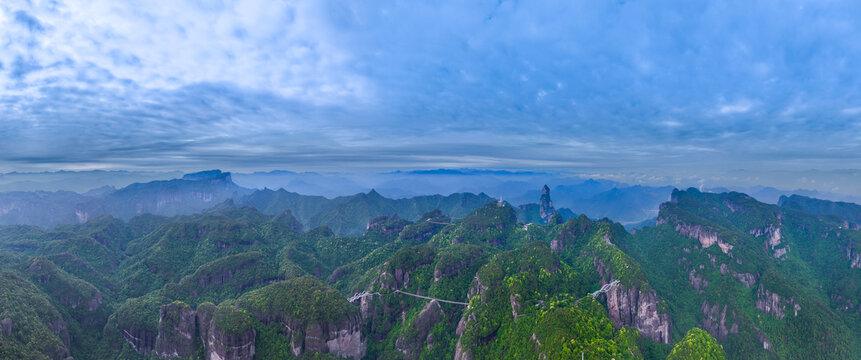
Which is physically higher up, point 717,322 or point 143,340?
point 143,340

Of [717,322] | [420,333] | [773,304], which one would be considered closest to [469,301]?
[420,333]

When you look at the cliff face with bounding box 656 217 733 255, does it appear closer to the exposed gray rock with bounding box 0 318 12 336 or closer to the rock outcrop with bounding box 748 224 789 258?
the rock outcrop with bounding box 748 224 789 258

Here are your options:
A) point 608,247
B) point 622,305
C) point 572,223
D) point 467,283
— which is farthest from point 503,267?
point 572,223

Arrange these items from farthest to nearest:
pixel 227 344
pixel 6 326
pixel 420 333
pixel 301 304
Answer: pixel 420 333
pixel 301 304
pixel 227 344
pixel 6 326

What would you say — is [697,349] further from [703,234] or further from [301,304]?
[703,234]

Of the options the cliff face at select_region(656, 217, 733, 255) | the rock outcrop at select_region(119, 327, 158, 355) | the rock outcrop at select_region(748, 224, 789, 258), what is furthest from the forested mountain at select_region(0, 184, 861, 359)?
the cliff face at select_region(656, 217, 733, 255)

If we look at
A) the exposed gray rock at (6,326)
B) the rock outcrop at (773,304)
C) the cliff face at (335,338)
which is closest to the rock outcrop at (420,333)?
the cliff face at (335,338)

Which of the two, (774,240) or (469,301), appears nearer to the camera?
(469,301)

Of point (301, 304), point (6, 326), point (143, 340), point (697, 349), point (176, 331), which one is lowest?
point (143, 340)
